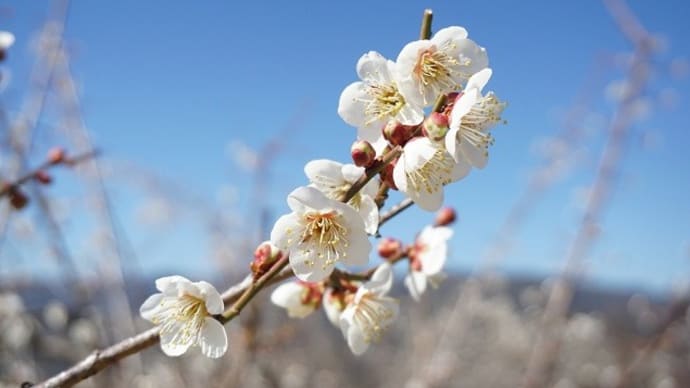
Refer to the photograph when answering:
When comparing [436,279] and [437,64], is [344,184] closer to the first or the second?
[437,64]

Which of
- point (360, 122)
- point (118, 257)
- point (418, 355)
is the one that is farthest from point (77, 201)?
point (360, 122)

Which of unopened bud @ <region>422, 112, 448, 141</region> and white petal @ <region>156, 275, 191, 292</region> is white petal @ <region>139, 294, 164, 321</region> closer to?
white petal @ <region>156, 275, 191, 292</region>

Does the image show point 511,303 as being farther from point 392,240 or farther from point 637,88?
point 392,240

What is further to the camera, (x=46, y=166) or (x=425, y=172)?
(x=46, y=166)

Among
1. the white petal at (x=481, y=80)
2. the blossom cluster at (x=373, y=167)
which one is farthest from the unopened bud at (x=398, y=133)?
the white petal at (x=481, y=80)

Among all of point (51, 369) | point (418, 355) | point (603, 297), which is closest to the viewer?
point (418, 355)

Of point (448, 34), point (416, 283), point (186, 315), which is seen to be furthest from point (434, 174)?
point (186, 315)

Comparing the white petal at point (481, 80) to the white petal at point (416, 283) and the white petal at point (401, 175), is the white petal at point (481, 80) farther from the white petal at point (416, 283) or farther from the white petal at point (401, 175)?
the white petal at point (416, 283)
